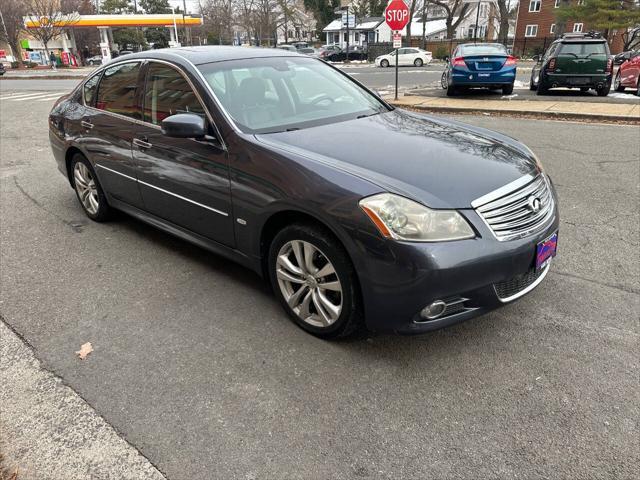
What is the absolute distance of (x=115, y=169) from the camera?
437 cm

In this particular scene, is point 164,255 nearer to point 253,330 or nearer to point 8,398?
point 253,330

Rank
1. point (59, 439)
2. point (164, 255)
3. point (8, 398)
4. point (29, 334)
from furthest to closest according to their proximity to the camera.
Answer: point (164, 255) → point (29, 334) → point (8, 398) → point (59, 439)

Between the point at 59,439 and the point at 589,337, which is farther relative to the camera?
the point at 589,337

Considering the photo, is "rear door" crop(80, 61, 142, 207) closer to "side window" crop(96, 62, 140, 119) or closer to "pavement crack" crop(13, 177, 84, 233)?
"side window" crop(96, 62, 140, 119)

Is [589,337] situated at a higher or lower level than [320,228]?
lower

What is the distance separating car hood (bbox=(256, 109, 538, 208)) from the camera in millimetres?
2654

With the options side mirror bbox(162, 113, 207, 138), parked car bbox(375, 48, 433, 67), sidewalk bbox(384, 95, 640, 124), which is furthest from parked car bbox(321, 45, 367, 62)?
side mirror bbox(162, 113, 207, 138)

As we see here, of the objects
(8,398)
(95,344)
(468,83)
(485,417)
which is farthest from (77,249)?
(468,83)

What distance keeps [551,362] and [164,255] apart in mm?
3081

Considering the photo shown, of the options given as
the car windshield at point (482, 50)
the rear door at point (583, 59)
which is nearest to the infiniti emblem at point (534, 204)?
the car windshield at point (482, 50)

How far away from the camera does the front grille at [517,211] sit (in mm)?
2621

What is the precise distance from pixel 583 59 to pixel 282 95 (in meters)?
12.4

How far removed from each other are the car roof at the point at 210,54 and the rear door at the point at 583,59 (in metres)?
11.6

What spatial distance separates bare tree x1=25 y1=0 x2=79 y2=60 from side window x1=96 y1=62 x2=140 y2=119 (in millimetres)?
51151
